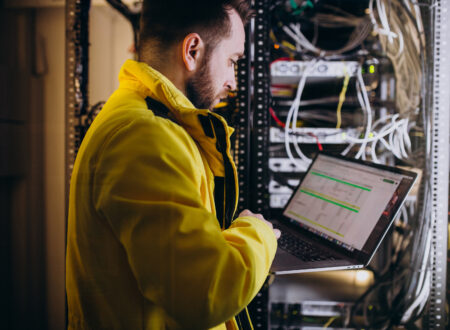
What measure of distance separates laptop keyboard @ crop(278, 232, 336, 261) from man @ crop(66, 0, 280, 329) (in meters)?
0.26

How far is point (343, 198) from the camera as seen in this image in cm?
101

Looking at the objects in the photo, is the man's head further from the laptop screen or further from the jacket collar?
the laptop screen

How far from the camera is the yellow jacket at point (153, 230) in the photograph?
50 cm

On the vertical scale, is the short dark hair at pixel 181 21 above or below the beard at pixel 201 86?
above

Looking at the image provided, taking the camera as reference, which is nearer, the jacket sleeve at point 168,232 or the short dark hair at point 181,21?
the jacket sleeve at point 168,232

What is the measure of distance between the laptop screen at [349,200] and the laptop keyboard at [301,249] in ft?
0.22

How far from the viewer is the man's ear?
702 mm

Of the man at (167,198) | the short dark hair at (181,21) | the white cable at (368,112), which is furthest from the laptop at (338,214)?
the short dark hair at (181,21)

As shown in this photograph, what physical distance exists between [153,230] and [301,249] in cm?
59

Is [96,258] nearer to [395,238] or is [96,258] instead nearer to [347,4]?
[395,238]

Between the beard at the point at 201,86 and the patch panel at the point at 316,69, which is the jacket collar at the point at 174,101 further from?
the patch panel at the point at 316,69

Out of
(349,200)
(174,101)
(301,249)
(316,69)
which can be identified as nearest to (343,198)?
(349,200)

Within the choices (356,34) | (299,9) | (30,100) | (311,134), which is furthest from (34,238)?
(356,34)

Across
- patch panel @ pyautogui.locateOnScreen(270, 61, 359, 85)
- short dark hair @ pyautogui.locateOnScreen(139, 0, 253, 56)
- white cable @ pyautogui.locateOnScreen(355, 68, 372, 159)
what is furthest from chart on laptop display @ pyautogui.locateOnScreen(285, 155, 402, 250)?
short dark hair @ pyautogui.locateOnScreen(139, 0, 253, 56)
